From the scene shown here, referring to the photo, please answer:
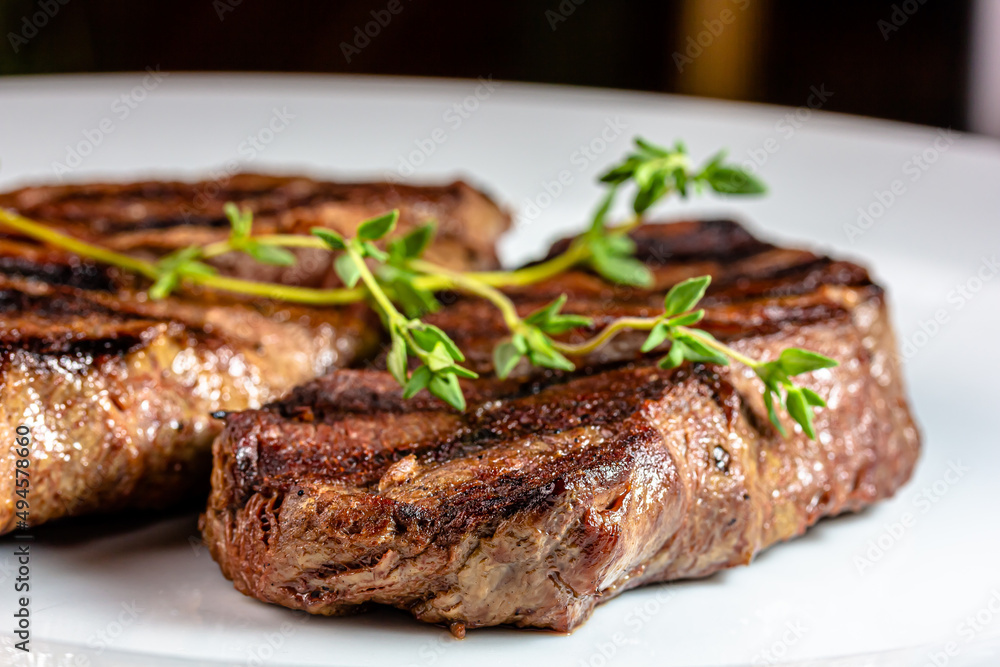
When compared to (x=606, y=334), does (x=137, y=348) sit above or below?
below

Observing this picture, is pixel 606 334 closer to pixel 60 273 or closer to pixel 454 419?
pixel 454 419

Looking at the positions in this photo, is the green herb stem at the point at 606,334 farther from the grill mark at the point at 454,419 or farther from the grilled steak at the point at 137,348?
the grilled steak at the point at 137,348

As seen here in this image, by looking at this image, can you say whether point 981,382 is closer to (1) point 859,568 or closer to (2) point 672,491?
(1) point 859,568

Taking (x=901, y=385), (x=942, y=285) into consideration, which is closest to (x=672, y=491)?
(x=901, y=385)

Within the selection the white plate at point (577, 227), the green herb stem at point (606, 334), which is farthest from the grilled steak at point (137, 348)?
the green herb stem at point (606, 334)

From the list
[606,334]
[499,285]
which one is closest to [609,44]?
[499,285]

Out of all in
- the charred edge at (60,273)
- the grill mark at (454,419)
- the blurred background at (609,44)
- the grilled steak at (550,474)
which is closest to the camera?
the grilled steak at (550,474)
